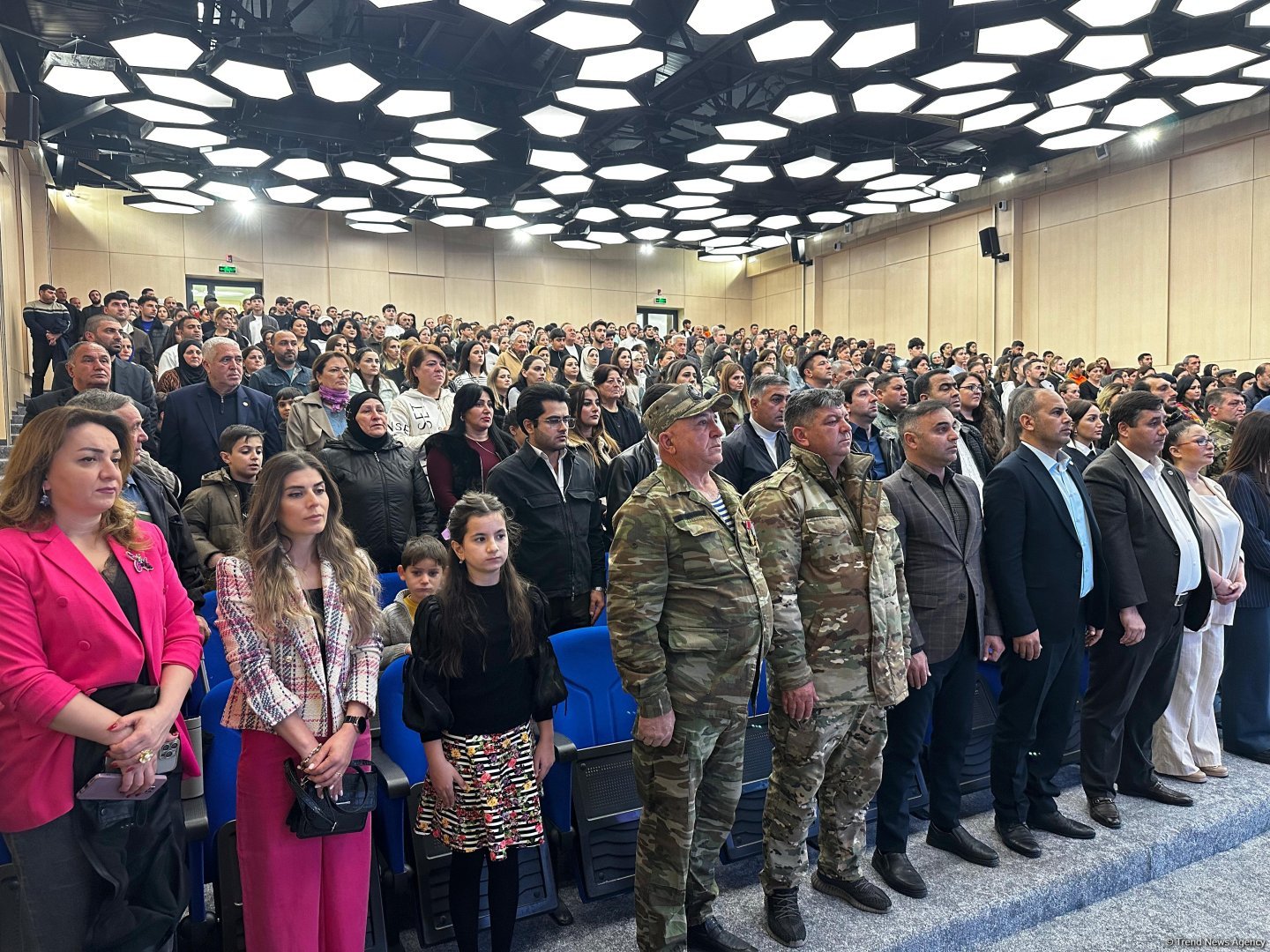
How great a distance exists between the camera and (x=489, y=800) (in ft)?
6.81

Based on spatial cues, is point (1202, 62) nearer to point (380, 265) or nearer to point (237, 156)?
point (237, 156)

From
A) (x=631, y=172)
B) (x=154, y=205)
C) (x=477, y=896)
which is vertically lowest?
(x=477, y=896)

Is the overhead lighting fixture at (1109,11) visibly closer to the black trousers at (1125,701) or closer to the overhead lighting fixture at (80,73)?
the black trousers at (1125,701)

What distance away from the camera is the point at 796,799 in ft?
7.75

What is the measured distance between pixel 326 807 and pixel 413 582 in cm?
Result: 114

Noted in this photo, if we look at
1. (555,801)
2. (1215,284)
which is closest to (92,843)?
(555,801)

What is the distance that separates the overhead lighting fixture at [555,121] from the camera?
34.0ft

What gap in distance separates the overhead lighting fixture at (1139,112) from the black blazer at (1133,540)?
9355 mm

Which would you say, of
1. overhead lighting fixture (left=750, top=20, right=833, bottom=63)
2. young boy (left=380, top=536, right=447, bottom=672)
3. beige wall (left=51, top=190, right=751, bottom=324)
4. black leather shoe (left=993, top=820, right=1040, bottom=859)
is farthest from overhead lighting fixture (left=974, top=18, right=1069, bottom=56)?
beige wall (left=51, top=190, right=751, bottom=324)

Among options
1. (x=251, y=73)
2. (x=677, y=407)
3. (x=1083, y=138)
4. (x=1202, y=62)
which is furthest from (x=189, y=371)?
(x=1083, y=138)

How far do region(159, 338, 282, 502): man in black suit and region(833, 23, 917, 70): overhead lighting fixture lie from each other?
686 cm

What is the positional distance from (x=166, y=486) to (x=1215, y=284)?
14.0 meters

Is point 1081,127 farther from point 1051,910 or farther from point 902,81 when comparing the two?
point 1051,910

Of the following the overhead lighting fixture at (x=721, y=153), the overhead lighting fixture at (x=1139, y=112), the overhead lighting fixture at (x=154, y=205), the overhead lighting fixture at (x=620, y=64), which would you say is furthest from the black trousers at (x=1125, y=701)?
the overhead lighting fixture at (x=154, y=205)
